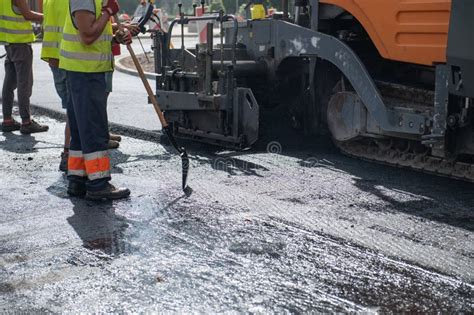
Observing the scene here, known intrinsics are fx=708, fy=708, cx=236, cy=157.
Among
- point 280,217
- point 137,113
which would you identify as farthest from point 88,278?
point 137,113

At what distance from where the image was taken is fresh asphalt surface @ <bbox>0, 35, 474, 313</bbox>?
137 inches

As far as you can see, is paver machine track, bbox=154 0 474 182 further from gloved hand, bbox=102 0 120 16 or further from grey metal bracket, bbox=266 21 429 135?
gloved hand, bbox=102 0 120 16

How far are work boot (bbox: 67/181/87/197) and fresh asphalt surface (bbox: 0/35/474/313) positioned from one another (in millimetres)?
98

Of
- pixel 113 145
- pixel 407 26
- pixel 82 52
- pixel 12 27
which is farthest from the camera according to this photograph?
pixel 12 27

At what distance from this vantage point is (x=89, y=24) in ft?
16.8

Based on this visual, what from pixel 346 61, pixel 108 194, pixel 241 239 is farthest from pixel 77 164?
pixel 346 61

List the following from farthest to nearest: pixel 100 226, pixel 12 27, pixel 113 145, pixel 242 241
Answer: pixel 12 27, pixel 113 145, pixel 100 226, pixel 242 241

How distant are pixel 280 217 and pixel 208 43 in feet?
8.92

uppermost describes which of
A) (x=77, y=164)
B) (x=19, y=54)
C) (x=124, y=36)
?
(x=124, y=36)

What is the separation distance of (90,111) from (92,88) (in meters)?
0.17

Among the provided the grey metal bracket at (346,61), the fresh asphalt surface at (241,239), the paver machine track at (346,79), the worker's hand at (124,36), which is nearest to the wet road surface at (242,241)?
the fresh asphalt surface at (241,239)

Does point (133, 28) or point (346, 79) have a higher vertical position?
point (133, 28)

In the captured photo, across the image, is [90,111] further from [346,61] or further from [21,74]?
[21,74]

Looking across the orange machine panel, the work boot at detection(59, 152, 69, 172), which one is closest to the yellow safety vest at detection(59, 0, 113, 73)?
the work boot at detection(59, 152, 69, 172)
